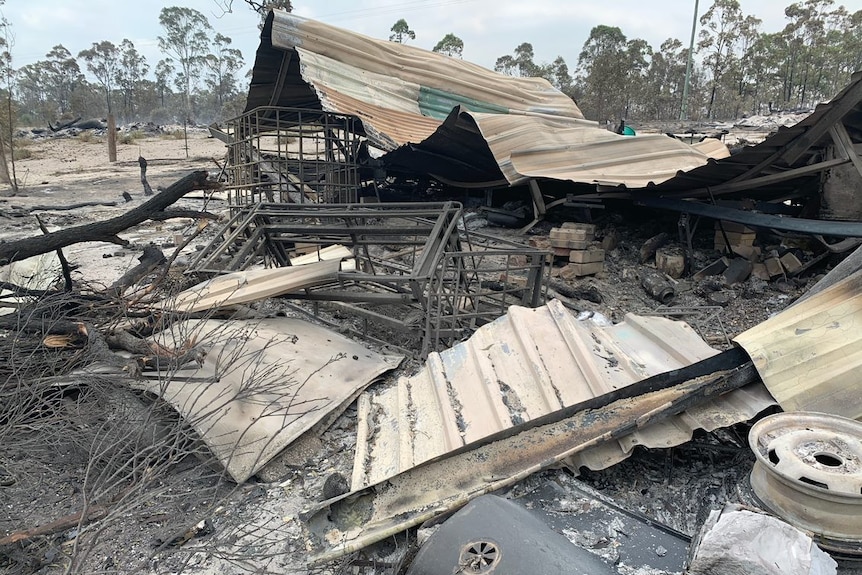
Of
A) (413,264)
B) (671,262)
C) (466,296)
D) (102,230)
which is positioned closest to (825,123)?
(671,262)

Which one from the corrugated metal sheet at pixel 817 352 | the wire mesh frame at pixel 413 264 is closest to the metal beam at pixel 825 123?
the corrugated metal sheet at pixel 817 352

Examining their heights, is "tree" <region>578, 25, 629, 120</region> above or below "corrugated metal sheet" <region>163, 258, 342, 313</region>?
above

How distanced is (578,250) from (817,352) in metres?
4.15

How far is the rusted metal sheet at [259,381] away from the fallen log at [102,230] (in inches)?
32.2

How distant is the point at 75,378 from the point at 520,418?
228 cm

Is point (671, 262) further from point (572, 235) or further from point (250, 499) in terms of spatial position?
point (250, 499)

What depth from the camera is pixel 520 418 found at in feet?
8.13

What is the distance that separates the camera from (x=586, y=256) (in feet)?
20.8

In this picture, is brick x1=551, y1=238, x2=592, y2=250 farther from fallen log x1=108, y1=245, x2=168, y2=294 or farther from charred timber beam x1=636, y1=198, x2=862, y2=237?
fallen log x1=108, y1=245, x2=168, y2=294

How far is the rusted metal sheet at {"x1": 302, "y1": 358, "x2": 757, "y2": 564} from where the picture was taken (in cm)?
209

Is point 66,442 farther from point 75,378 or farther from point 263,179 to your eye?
point 263,179

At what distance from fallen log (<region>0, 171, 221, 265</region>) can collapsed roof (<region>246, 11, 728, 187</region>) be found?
3.76m

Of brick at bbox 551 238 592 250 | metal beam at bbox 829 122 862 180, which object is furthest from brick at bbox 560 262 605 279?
metal beam at bbox 829 122 862 180

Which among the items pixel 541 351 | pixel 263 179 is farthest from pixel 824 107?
pixel 263 179
